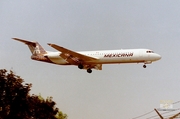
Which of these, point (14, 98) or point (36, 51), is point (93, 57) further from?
point (14, 98)

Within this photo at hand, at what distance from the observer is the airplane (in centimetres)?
6706

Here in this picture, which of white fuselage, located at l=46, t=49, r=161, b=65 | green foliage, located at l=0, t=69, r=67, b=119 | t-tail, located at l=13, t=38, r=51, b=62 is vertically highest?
t-tail, located at l=13, t=38, r=51, b=62

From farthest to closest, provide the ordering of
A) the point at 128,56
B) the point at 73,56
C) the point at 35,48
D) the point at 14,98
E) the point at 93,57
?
the point at 35,48 → the point at 73,56 → the point at 93,57 → the point at 128,56 → the point at 14,98

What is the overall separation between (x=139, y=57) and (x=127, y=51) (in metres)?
2.32

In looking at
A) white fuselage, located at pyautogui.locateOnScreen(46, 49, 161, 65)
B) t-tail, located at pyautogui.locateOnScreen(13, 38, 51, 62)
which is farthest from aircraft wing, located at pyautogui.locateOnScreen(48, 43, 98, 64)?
t-tail, located at pyautogui.locateOnScreen(13, 38, 51, 62)

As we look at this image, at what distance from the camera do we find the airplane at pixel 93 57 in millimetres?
67062

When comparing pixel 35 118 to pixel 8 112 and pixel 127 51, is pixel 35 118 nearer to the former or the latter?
pixel 8 112

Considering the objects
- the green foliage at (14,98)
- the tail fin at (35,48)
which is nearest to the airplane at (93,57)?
the tail fin at (35,48)

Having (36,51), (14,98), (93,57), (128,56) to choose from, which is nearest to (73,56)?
(93,57)

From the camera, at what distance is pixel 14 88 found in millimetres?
40250

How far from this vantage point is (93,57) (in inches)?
2785

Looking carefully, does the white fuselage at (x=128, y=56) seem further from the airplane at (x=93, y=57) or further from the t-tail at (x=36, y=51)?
the t-tail at (x=36, y=51)

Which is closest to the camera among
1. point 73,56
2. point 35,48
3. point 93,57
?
point 93,57

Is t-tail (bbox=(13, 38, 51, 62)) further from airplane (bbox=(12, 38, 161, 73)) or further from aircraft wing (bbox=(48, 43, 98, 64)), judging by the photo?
aircraft wing (bbox=(48, 43, 98, 64))
